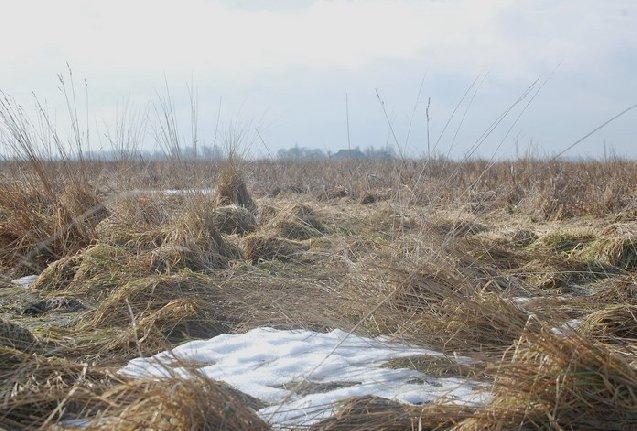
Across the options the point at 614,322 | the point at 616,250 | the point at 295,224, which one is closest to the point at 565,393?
the point at 614,322

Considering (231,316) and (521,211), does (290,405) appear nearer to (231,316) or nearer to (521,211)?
(231,316)

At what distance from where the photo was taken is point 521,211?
816 cm

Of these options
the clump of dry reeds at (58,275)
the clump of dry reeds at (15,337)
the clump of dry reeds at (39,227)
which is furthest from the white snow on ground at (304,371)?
the clump of dry reeds at (39,227)

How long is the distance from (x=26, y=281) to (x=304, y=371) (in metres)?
2.64

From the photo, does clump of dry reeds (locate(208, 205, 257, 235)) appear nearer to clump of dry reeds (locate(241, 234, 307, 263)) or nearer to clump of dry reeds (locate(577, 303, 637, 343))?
clump of dry reeds (locate(241, 234, 307, 263))

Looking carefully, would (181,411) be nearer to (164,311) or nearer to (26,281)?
(164,311)

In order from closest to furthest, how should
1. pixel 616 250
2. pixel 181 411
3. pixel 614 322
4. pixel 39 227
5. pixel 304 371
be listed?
pixel 181 411, pixel 304 371, pixel 614 322, pixel 616 250, pixel 39 227

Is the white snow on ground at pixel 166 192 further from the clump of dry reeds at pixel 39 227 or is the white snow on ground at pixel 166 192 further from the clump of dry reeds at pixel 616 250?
the clump of dry reeds at pixel 616 250

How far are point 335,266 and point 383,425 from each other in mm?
2404

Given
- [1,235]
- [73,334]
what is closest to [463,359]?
[73,334]

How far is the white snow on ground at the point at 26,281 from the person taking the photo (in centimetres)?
423

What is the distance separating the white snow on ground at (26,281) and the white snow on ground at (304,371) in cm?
188

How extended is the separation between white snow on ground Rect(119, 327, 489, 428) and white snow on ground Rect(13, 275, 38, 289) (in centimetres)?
188

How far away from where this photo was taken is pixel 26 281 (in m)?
4.36
